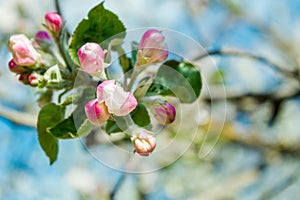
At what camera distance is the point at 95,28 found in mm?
812

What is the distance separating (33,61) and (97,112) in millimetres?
159

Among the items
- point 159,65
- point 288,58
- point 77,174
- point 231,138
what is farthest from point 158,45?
point 77,174

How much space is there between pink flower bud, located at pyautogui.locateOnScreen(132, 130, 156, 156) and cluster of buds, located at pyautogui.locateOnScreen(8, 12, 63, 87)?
5.4 inches

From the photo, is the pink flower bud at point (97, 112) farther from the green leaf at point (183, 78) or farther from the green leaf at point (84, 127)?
the green leaf at point (183, 78)

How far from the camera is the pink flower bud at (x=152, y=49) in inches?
32.0

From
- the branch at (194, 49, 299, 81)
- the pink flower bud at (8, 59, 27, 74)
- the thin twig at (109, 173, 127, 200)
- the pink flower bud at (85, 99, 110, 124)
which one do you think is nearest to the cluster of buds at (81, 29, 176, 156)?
the pink flower bud at (85, 99, 110, 124)

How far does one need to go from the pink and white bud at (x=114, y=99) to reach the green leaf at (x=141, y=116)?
0.08 meters

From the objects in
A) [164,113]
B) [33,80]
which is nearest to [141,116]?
[164,113]

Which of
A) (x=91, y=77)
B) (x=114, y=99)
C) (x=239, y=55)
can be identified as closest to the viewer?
(x=114, y=99)

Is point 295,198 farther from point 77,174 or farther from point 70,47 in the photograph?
point 70,47

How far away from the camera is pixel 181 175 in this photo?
2.58 meters

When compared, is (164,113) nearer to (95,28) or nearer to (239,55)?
(95,28)

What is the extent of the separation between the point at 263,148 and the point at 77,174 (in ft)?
2.55

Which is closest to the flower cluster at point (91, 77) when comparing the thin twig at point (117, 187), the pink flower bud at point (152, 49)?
the pink flower bud at point (152, 49)
